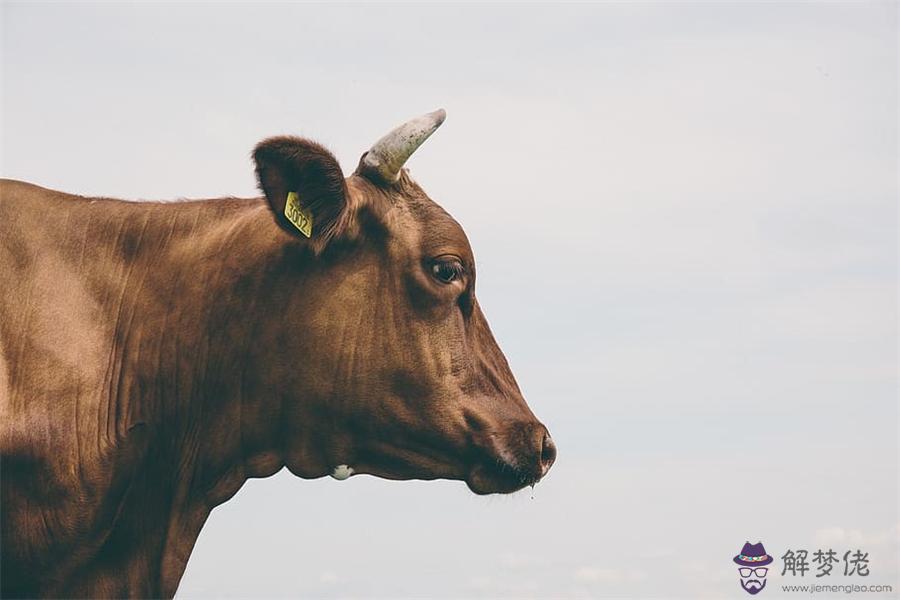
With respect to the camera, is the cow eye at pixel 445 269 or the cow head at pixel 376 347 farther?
the cow eye at pixel 445 269

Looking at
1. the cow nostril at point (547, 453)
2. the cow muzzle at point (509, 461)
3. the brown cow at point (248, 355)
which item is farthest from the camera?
the cow nostril at point (547, 453)

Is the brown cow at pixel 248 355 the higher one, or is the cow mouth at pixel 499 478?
the brown cow at pixel 248 355

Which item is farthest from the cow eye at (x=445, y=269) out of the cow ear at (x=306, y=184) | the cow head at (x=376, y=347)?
the cow ear at (x=306, y=184)

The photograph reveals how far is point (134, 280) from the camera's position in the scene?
7516 mm

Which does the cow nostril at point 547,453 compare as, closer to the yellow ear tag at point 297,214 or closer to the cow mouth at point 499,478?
the cow mouth at point 499,478

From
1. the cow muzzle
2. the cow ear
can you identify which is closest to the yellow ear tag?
the cow ear

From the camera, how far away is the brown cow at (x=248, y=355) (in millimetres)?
7227

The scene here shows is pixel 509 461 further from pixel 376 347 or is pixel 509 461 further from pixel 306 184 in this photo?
pixel 306 184

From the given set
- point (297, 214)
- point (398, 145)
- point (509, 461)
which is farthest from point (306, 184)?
point (509, 461)

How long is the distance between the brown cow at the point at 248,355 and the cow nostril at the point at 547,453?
1 cm

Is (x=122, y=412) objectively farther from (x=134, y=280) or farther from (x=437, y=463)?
(x=437, y=463)

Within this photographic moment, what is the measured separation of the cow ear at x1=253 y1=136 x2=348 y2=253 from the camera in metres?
7.26

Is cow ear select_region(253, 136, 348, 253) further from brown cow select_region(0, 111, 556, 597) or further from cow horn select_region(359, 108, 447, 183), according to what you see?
cow horn select_region(359, 108, 447, 183)

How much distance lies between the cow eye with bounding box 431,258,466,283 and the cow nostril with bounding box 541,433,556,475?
3.33ft
